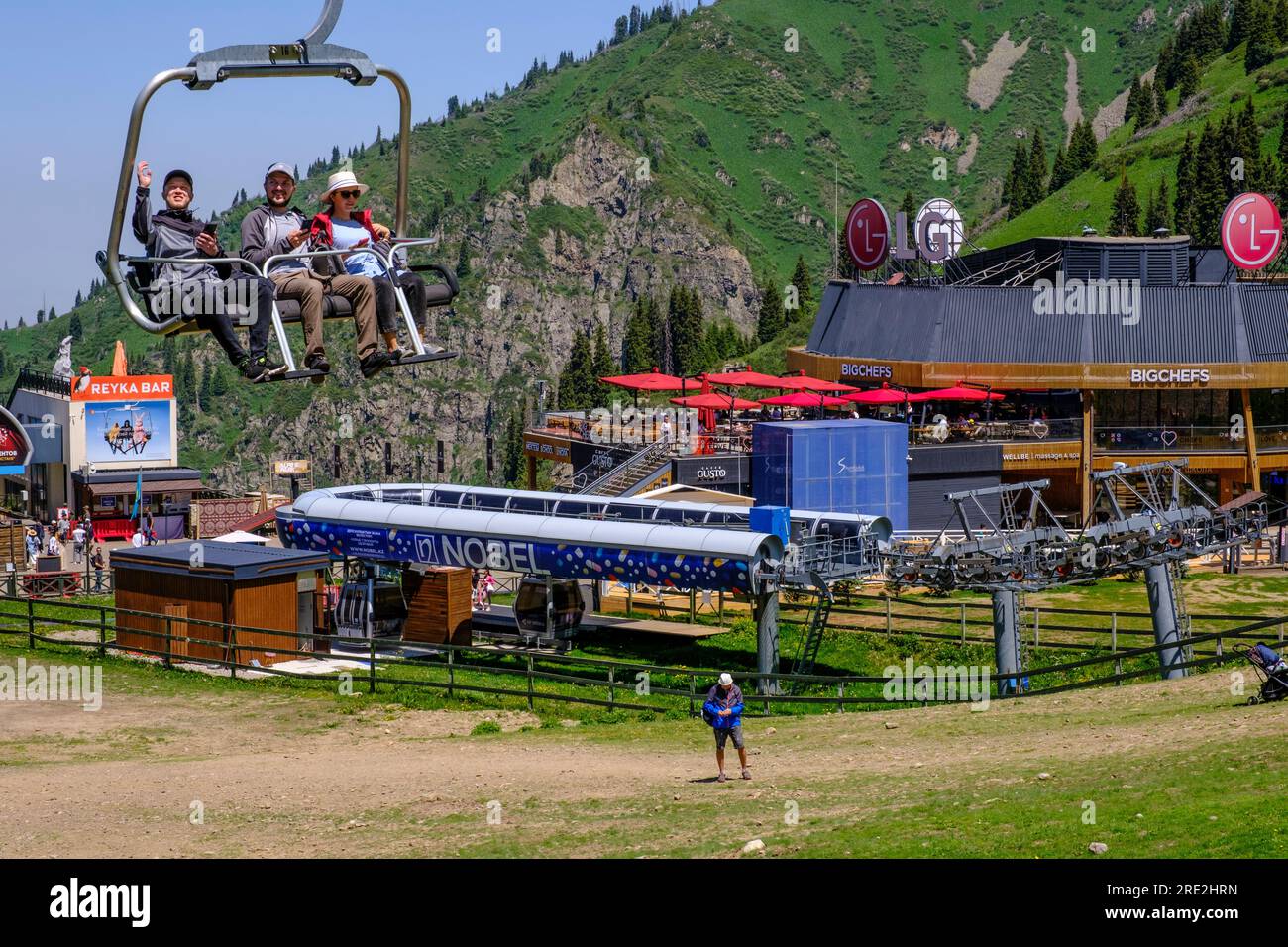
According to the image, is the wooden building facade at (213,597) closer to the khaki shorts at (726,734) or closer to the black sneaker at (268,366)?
the khaki shorts at (726,734)

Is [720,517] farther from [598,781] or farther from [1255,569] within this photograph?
[1255,569]

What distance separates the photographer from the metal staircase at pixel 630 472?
66.7 meters

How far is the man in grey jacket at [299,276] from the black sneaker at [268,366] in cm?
27

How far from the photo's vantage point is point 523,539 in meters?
47.2

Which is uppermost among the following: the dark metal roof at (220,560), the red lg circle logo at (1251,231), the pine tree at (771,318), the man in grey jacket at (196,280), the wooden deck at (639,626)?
the pine tree at (771,318)

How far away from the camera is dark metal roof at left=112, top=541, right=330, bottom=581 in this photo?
43000mm

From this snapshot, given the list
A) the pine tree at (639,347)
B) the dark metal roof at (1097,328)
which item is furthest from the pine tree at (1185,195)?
the dark metal roof at (1097,328)

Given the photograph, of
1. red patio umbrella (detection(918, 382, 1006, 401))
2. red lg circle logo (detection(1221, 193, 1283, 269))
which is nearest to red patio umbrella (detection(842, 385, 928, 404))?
red patio umbrella (detection(918, 382, 1006, 401))

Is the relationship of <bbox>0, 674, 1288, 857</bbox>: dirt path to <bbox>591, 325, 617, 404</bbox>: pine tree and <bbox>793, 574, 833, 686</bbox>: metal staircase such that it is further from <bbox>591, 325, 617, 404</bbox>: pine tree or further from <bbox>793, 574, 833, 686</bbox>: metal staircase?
<bbox>591, 325, 617, 404</bbox>: pine tree

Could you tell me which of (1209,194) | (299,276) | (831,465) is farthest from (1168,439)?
(1209,194)

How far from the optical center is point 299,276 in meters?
9.87

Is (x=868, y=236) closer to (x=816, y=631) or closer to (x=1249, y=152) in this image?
(x=816, y=631)
